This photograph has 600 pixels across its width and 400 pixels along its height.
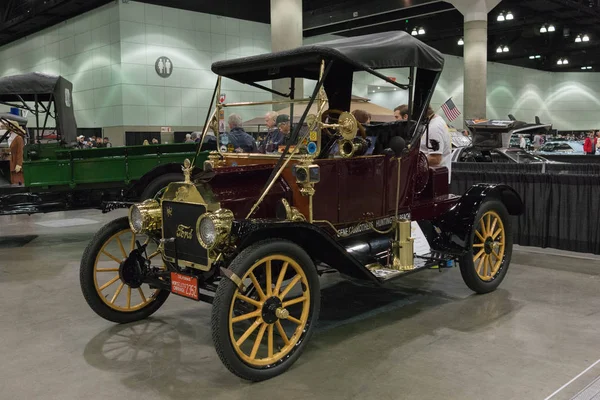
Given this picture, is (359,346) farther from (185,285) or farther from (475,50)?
(475,50)

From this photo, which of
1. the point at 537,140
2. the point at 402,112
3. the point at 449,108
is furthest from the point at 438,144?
the point at 537,140

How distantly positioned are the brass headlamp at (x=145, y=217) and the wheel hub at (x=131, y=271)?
0.28 metres

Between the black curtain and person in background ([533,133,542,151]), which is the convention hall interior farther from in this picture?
person in background ([533,133,542,151])

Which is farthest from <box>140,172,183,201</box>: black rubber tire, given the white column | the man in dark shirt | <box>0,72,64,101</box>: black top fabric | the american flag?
the white column

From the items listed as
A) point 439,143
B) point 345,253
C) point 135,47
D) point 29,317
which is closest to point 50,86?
point 29,317

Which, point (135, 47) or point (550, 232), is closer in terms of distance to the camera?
point (550, 232)

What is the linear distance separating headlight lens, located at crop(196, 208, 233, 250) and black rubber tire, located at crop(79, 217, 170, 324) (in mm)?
1046

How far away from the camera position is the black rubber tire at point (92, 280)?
392 centimetres

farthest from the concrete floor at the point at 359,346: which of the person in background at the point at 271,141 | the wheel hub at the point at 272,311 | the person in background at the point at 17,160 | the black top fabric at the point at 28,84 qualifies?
the black top fabric at the point at 28,84

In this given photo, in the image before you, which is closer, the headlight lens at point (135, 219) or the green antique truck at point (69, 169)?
the headlight lens at point (135, 219)

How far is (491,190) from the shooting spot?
5.00 meters

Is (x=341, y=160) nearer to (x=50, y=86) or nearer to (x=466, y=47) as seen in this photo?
(x=50, y=86)

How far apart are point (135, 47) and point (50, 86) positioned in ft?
34.6

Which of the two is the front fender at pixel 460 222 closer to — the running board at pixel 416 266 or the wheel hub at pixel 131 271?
the running board at pixel 416 266
